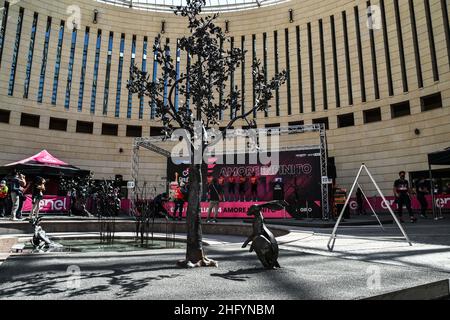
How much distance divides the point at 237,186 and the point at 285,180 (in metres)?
3.56

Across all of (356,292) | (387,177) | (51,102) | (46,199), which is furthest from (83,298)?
(51,102)

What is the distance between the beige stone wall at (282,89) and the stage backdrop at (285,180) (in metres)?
11.1

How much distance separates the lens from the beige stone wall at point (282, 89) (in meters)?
25.5

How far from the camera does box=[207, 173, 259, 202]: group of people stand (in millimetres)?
20406

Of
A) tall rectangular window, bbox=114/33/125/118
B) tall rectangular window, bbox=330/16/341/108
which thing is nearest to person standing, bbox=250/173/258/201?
tall rectangular window, bbox=330/16/341/108

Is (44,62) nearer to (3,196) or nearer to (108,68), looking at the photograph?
(108,68)

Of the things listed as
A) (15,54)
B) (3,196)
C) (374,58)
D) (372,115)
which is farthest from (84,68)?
(372,115)

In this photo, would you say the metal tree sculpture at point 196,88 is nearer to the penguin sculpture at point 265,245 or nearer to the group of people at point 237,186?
the penguin sculpture at point 265,245

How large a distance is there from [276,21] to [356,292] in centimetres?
3547

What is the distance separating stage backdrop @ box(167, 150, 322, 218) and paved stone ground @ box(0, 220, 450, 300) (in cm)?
1110

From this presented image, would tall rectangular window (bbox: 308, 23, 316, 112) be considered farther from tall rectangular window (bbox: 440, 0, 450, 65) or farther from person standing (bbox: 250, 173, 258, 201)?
person standing (bbox: 250, 173, 258, 201)

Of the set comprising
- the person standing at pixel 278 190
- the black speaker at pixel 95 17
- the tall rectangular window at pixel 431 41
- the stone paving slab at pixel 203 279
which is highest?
the black speaker at pixel 95 17

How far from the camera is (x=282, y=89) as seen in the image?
110 feet

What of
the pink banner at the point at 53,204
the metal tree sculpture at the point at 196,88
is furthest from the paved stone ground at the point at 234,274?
the pink banner at the point at 53,204
